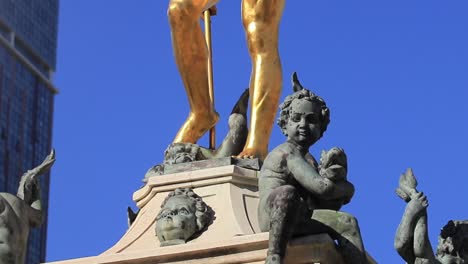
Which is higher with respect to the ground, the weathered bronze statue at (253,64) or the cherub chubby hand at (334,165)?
the weathered bronze statue at (253,64)

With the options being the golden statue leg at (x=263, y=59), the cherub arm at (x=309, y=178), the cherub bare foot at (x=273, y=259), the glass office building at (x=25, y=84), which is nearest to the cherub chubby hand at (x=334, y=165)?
the cherub arm at (x=309, y=178)

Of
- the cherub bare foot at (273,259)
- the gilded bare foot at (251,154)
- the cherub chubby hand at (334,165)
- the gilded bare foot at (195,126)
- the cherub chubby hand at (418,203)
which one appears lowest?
the cherub bare foot at (273,259)

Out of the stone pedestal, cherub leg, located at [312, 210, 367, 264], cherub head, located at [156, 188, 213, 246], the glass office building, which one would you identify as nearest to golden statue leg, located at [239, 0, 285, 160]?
the stone pedestal

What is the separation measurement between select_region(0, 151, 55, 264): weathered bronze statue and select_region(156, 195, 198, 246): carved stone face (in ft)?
3.77

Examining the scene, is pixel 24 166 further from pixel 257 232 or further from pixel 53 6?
pixel 257 232

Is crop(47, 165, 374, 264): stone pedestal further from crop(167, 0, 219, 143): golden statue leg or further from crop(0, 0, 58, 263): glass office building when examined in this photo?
crop(0, 0, 58, 263): glass office building

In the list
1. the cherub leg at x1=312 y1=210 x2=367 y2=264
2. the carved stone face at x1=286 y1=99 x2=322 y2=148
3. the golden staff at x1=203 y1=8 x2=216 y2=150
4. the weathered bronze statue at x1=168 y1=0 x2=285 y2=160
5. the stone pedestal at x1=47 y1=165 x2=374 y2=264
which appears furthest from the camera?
the golden staff at x1=203 y1=8 x2=216 y2=150

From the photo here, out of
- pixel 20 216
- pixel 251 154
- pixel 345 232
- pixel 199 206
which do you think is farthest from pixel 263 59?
pixel 20 216

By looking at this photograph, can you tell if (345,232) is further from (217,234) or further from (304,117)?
(217,234)

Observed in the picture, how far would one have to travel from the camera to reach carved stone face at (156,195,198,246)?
14.1m

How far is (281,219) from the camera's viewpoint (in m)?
12.4

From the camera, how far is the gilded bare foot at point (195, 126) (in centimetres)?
1612

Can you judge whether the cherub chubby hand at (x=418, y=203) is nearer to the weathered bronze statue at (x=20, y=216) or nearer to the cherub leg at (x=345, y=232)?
the cherub leg at (x=345, y=232)

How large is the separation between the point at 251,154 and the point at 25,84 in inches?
3314
